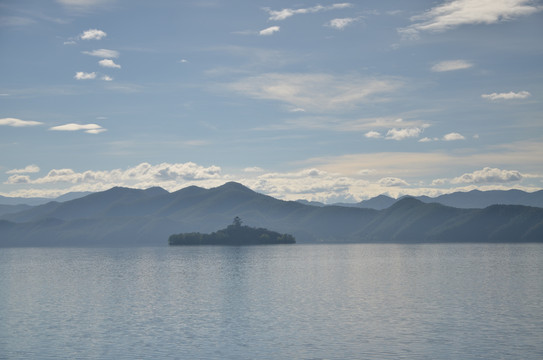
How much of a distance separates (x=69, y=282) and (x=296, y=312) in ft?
306

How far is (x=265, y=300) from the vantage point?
117 meters

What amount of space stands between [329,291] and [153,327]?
55512 millimetres

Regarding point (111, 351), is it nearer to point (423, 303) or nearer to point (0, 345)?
point (0, 345)

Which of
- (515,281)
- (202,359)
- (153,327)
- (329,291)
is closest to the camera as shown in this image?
(202,359)

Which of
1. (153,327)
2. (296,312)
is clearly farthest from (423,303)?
(153,327)

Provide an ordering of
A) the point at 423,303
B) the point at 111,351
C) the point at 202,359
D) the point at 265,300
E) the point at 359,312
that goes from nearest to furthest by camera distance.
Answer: the point at 202,359 → the point at 111,351 → the point at 359,312 → the point at 423,303 → the point at 265,300

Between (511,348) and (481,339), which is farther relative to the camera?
(481,339)

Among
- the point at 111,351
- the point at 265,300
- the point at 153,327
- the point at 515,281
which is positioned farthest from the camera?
the point at 515,281

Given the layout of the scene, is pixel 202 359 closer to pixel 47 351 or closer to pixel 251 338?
pixel 251 338

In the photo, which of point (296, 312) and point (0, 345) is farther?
point (296, 312)

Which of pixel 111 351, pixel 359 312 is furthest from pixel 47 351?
pixel 359 312

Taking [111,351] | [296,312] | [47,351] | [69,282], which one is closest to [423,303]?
[296,312]

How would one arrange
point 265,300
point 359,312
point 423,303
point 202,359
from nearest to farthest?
point 202,359 < point 359,312 < point 423,303 < point 265,300

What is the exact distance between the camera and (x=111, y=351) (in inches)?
2781
